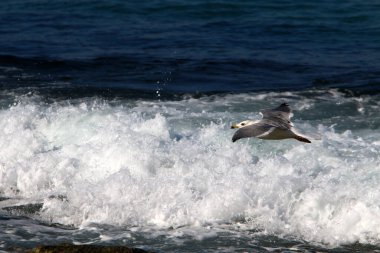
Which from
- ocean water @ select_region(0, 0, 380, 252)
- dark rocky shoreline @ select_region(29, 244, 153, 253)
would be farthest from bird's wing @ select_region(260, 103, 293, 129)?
dark rocky shoreline @ select_region(29, 244, 153, 253)

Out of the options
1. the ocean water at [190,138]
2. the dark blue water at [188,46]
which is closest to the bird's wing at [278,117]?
the ocean water at [190,138]

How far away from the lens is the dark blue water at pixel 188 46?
1697 cm

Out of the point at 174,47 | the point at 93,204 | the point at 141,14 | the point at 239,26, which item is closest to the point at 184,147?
the point at 93,204

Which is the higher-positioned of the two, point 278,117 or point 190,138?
point 278,117

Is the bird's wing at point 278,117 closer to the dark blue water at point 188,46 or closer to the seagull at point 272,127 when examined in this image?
the seagull at point 272,127

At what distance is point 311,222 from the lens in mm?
10242

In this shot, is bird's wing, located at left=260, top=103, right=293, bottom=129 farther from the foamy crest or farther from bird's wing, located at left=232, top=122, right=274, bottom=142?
the foamy crest

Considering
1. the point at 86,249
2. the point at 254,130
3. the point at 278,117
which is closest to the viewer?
the point at 86,249

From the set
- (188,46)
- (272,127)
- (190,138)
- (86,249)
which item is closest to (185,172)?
(190,138)

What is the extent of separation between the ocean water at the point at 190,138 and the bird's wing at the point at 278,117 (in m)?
0.32

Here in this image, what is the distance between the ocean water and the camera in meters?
10.1

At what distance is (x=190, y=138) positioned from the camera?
1288 cm

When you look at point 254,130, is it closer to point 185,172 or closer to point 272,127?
point 272,127

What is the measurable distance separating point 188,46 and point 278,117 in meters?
10.5
